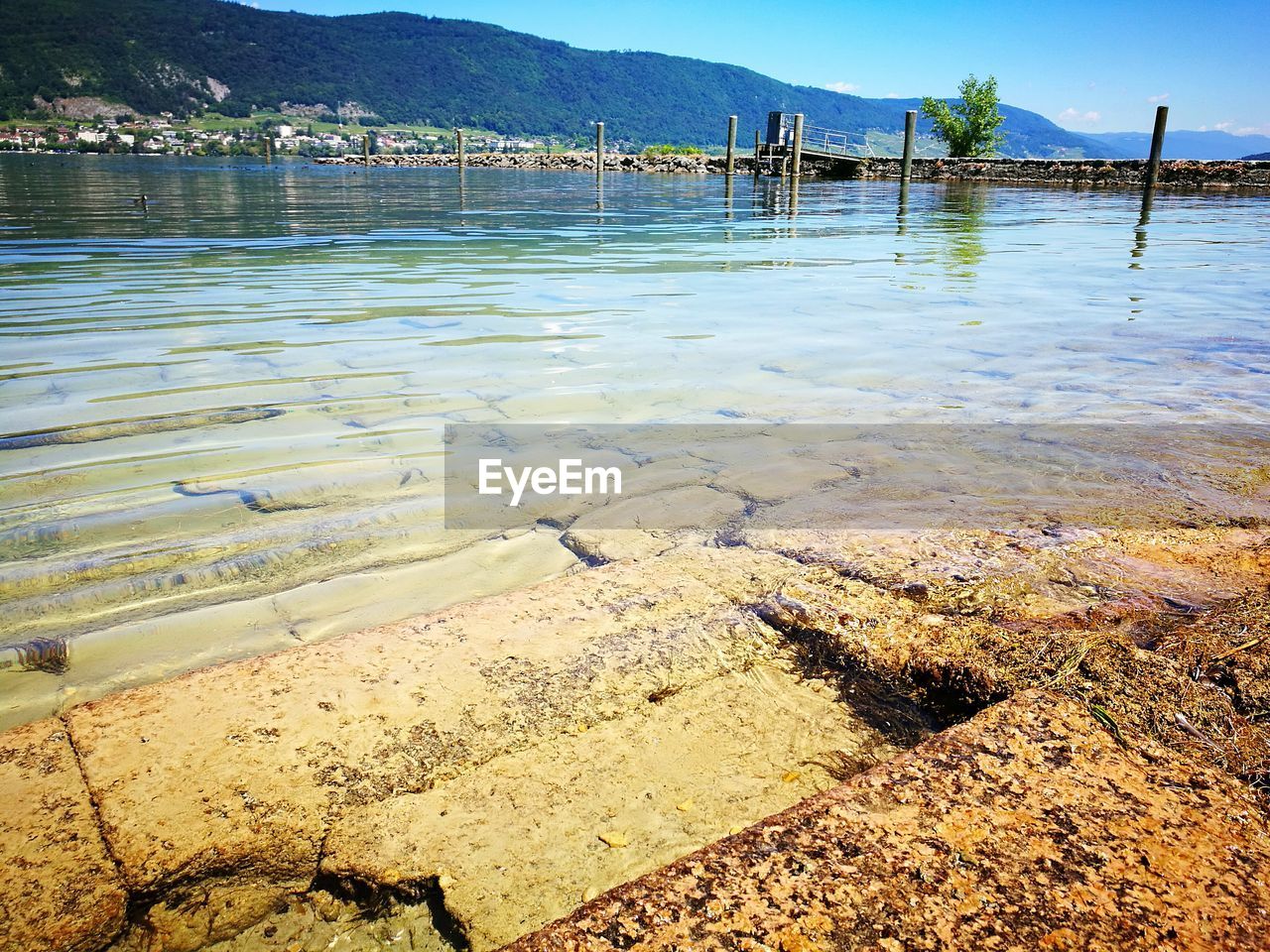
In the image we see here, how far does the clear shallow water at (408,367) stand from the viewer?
8.60 ft

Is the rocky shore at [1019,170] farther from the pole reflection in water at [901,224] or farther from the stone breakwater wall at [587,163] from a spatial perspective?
the pole reflection in water at [901,224]

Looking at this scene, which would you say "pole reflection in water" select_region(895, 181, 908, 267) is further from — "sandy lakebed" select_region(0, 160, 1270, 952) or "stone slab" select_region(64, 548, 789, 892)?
"stone slab" select_region(64, 548, 789, 892)

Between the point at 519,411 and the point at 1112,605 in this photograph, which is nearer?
the point at 1112,605

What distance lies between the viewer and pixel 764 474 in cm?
338

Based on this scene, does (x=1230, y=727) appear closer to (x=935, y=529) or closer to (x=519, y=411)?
(x=935, y=529)

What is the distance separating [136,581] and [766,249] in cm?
1009

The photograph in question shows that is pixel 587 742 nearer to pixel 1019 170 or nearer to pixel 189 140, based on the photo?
pixel 1019 170

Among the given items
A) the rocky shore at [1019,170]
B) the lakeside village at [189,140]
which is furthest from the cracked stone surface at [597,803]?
the lakeside village at [189,140]

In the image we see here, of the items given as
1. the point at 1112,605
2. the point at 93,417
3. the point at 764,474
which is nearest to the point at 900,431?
the point at 764,474

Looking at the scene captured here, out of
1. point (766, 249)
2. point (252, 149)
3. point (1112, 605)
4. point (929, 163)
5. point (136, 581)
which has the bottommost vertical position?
point (136, 581)

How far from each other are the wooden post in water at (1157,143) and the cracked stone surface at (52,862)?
2730 cm

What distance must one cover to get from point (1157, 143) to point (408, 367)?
2747 cm

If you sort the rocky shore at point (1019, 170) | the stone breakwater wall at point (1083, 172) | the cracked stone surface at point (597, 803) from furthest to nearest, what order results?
the rocky shore at point (1019, 170)
the stone breakwater wall at point (1083, 172)
the cracked stone surface at point (597, 803)
